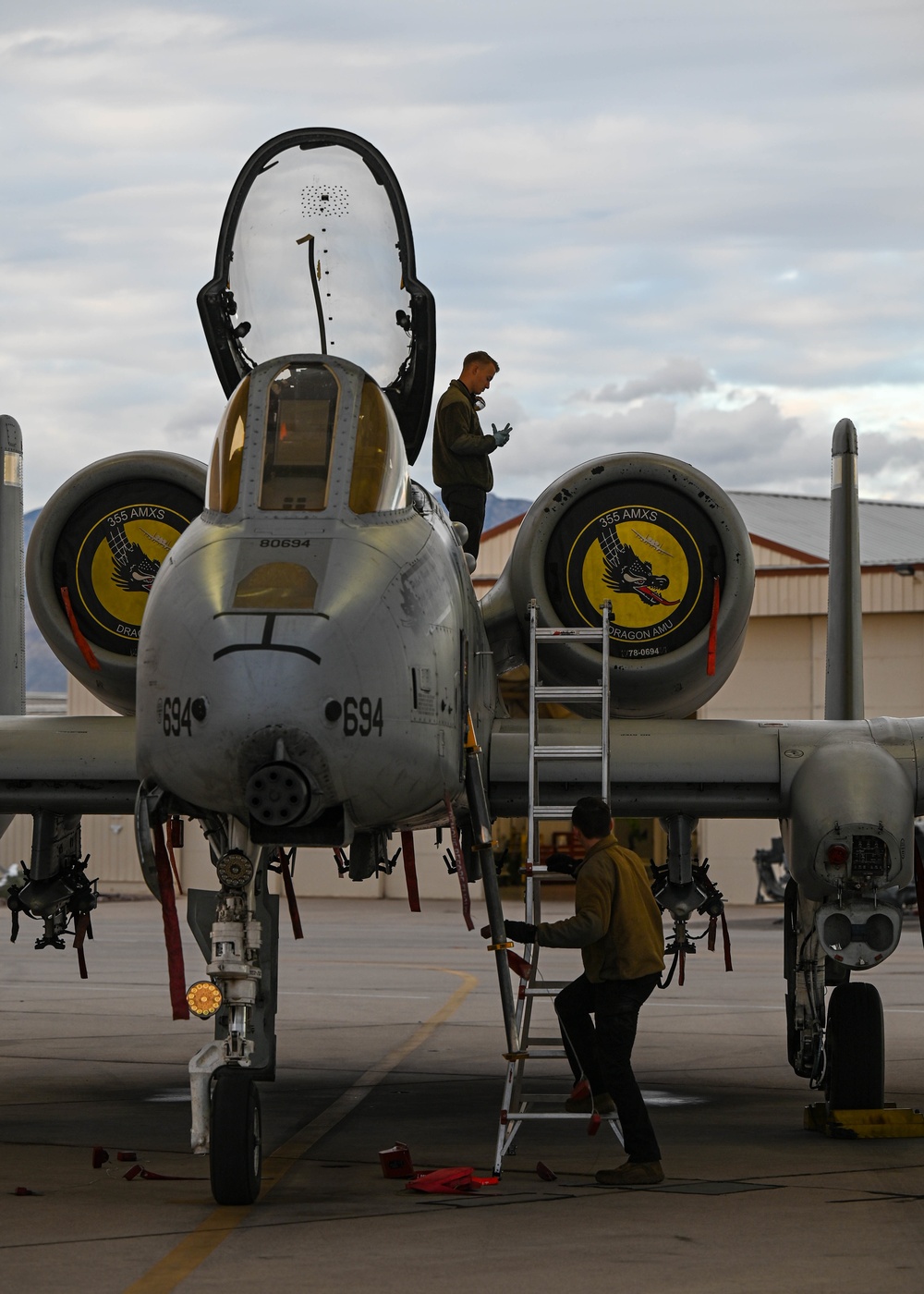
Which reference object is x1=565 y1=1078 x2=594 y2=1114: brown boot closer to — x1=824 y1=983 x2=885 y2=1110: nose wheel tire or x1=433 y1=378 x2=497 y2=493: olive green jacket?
x1=824 y1=983 x2=885 y2=1110: nose wheel tire

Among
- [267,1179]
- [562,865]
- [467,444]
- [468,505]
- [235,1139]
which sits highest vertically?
[467,444]

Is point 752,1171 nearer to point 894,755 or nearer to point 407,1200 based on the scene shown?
point 407,1200

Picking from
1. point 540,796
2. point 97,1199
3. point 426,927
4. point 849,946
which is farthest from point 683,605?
point 426,927

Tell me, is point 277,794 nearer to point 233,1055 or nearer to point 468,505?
point 233,1055

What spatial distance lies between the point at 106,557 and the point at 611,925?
3712mm

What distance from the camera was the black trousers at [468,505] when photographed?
10734 millimetres

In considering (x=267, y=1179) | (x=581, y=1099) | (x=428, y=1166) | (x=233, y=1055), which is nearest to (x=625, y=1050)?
(x=428, y=1166)

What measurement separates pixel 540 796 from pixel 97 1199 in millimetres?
3164

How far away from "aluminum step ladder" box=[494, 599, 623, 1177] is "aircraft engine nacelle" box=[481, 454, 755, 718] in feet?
0.56

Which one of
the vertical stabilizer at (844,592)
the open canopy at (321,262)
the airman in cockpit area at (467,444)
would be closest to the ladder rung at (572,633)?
the airman in cockpit area at (467,444)

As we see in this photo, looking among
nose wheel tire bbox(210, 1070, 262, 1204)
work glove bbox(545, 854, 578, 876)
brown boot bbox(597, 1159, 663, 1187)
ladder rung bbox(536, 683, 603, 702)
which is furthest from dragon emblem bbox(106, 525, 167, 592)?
brown boot bbox(597, 1159, 663, 1187)

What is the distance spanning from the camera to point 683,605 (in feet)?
32.3

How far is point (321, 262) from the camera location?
9.45m

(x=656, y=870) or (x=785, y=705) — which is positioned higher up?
(x=785, y=705)
